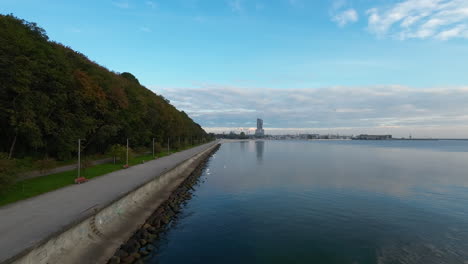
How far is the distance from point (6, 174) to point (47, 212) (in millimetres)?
3217

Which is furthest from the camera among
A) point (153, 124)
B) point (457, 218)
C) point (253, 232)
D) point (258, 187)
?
point (153, 124)

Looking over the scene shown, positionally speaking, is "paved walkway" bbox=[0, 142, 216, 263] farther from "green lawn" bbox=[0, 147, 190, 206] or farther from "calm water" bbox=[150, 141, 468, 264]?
"calm water" bbox=[150, 141, 468, 264]

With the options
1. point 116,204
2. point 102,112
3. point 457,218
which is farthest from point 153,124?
point 457,218

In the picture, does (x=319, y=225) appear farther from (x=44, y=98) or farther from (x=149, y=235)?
(x=44, y=98)

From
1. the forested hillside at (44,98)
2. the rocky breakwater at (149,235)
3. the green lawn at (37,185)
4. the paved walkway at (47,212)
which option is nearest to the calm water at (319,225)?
the rocky breakwater at (149,235)

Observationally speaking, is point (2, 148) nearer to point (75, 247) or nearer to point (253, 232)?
point (75, 247)

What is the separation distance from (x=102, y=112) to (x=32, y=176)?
11.8m

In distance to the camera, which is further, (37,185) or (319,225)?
(37,185)

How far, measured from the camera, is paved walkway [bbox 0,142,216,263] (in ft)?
25.3

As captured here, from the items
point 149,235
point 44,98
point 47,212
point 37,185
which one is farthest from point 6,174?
point 44,98

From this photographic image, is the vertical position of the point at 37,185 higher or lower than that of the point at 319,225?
higher

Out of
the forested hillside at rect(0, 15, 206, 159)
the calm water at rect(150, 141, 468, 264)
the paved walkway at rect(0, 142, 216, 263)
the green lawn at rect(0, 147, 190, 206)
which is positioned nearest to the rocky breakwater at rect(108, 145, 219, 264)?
the calm water at rect(150, 141, 468, 264)

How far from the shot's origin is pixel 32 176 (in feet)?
59.8

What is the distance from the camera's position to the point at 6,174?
11.5 metres
